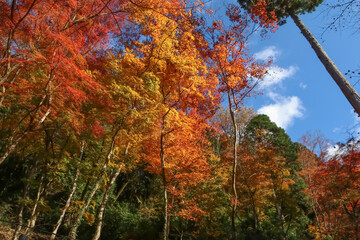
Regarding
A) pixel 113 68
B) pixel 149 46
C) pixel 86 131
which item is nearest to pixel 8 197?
pixel 86 131

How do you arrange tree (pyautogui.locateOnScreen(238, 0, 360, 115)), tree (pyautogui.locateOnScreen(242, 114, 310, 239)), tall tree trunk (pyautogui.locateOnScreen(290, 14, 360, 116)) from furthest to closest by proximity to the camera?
tree (pyautogui.locateOnScreen(242, 114, 310, 239)) < tree (pyautogui.locateOnScreen(238, 0, 360, 115)) < tall tree trunk (pyautogui.locateOnScreen(290, 14, 360, 116))

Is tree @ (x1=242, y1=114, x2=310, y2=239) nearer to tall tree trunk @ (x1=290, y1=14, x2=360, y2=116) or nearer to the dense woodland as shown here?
the dense woodland

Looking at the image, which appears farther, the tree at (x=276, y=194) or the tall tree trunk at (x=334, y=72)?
the tree at (x=276, y=194)

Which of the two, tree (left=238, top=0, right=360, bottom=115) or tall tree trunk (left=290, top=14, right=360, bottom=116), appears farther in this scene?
tree (left=238, top=0, right=360, bottom=115)

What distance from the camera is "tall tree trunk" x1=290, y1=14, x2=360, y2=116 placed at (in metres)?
4.79

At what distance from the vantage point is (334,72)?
17.9 feet

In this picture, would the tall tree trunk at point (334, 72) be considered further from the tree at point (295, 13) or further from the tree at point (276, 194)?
the tree at point (276, 194)

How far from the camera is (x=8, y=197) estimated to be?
1357cm

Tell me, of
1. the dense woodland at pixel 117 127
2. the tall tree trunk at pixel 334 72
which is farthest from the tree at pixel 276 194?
the tall tree trunk at pixel 334 72

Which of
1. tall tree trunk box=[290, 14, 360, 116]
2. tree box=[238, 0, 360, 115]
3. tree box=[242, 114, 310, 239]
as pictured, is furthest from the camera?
tree box=[242, 114, 310, 239]

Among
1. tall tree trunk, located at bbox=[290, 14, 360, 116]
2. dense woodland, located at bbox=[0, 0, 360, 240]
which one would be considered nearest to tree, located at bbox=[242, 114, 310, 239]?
dense woodland, located at bbox=[0, 0, 360, 240]

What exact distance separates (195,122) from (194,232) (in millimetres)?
6256

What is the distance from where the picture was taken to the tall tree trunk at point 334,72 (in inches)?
188

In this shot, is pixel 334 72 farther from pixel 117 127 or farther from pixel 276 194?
pixel 276 194
